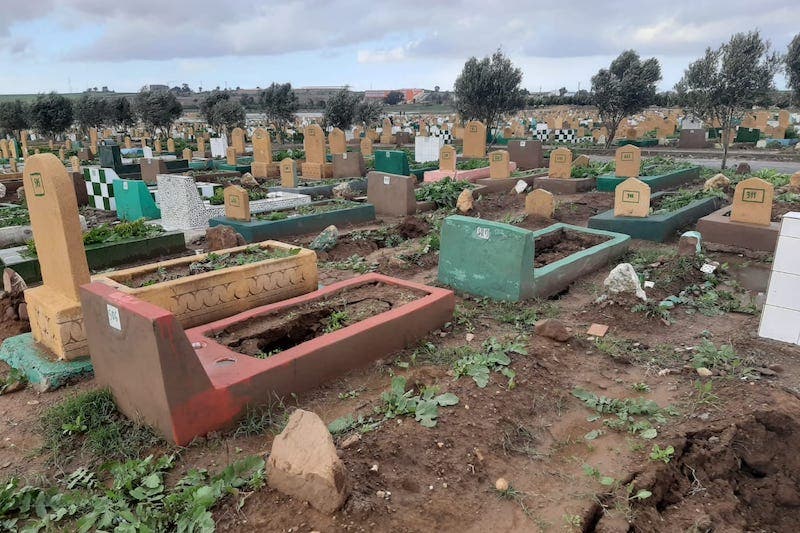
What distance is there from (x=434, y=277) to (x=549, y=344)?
268cm

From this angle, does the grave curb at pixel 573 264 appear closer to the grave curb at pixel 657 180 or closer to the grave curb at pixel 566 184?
the grave curb at pixel 657 180

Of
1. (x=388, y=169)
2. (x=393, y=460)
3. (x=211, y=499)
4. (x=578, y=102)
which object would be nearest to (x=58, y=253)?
(x=211, y=499)

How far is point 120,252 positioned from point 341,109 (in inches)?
980

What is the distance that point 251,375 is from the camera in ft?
12.7

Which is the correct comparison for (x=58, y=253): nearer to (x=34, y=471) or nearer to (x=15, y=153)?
(x=34, y=471)

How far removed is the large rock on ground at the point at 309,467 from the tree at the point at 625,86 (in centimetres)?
2498

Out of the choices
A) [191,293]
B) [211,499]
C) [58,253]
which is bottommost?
[211,499]

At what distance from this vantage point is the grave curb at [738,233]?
27.6ft

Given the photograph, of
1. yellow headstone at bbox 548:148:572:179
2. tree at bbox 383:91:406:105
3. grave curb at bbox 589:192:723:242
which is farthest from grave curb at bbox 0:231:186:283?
tree at bbox 383:91:406:105

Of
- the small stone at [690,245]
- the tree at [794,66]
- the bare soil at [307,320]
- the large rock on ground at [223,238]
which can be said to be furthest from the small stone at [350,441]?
the tree at [794,66]

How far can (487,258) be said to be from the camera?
650cm

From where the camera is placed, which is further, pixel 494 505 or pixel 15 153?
pixel 15 153

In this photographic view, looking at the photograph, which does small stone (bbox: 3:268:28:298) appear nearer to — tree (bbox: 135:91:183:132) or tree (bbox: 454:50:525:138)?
tree (bbox: 454:50:525:138)

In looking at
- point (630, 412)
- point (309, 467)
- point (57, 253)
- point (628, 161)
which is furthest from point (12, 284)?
point (628, 161)
